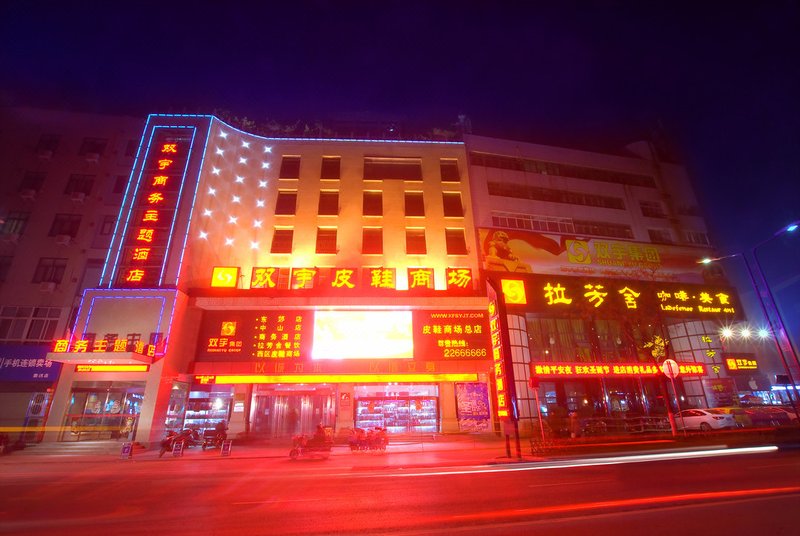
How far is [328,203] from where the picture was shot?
3016cm

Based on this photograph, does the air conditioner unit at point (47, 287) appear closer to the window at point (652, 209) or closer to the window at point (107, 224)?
the window at point (107, 224)

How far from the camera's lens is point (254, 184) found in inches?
1198

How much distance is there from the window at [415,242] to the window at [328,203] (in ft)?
20.1

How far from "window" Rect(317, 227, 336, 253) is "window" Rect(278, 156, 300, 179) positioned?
559 centimetres

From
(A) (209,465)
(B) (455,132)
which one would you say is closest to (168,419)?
(A) (209,465)

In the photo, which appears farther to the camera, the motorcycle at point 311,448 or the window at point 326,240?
the window at point 326,240

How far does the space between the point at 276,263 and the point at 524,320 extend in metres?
19.0

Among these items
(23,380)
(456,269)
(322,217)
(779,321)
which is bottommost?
(23,380)

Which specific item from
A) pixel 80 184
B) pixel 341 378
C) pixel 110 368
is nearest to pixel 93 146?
pixel 80 184

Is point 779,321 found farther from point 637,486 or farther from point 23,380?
point 23,380

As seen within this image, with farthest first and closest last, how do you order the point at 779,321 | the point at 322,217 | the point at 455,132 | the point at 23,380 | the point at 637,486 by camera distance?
the point at 455,132 < the point at 322,217 < the point at 23,380 < the point at 779,321 < the point at 637,486

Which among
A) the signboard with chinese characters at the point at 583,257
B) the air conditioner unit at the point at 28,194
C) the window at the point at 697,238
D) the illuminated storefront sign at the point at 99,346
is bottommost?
the illuminated storefront sign at the point at 99,346

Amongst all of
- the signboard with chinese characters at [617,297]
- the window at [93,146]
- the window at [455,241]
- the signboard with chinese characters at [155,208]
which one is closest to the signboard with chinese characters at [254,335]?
the signboard with chinese characters at [155,208]

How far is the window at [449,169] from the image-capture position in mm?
31500
